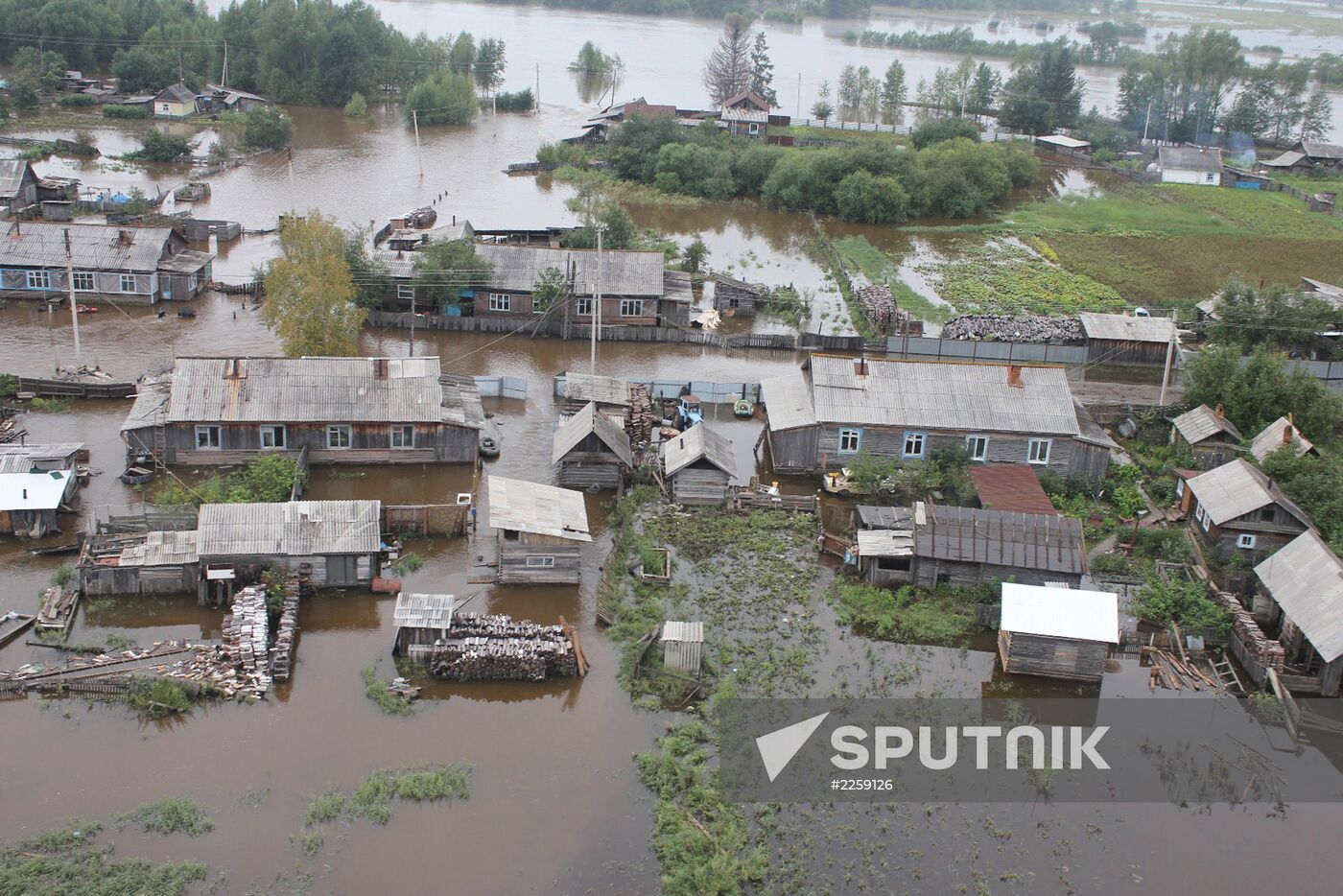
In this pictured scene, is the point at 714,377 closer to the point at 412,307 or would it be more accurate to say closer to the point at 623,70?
the point at 412,307

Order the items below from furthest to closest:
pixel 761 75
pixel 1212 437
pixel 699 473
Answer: pixel 761 75, pixel 1212 437, pixel 699 473

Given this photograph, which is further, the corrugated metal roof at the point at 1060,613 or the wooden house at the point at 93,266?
the wooden house at the point at 93,266

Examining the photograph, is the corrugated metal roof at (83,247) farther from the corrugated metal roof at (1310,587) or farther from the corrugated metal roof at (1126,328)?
the corrugated metal roof at (1310,587)

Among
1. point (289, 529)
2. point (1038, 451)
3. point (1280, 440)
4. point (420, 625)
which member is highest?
point (1280, 440)

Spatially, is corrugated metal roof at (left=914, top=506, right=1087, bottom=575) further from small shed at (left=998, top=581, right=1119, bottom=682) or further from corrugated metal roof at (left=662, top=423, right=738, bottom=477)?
corrugated metal roof at (left=662, top=423, right=738, bottom=477)

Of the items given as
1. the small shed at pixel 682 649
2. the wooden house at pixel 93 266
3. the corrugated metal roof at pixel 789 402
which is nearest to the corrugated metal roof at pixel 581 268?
the corrugated metal roof at pixel 789 402

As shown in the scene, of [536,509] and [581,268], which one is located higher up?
[581,268]

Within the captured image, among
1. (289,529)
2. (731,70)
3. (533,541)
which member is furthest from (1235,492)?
(731,70)

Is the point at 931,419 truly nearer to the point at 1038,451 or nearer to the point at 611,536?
the point at 1038,451
